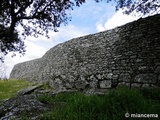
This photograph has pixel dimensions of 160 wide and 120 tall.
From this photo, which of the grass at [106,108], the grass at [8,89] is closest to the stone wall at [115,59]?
the grass at [8,89]

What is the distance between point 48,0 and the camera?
13.0m

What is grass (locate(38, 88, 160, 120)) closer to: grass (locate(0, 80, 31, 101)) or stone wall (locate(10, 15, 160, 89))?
stone wall (locate(10, 15, 160, 89))

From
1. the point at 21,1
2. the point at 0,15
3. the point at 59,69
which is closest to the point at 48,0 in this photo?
the point at 21,1

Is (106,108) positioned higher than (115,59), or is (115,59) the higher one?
(115,59)

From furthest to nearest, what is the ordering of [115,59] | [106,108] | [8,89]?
[8,89] → [115,59] → [106,108]

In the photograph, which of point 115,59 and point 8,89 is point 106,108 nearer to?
point 115,59

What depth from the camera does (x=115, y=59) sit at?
11008 mm

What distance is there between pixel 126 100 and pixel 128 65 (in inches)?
214

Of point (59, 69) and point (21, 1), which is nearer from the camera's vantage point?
point (21, 1)

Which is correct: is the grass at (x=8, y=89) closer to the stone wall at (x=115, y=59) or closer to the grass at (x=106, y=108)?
the stone wall at (x=115, y=59)

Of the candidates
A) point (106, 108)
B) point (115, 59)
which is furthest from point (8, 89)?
point (106, 108)

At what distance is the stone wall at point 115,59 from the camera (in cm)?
939

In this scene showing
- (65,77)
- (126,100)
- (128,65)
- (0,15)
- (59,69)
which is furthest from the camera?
(59,69)

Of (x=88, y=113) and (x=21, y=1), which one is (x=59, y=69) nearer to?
(x=21, y=1)
